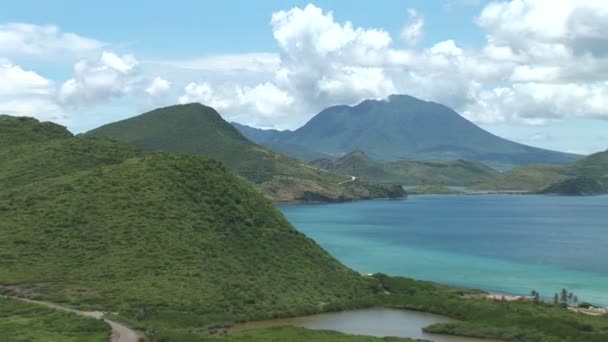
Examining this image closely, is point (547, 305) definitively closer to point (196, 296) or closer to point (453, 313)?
point (453, 313)

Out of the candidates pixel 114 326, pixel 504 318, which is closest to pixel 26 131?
pixel 114 326

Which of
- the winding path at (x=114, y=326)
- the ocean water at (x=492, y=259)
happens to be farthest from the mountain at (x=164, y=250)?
the ocean water at (x=492, y=259)

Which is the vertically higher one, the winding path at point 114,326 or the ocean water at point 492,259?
the ocean water at point 492,259

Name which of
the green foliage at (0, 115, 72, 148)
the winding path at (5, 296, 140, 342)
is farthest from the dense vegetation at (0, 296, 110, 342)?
the green foliage at (0, 115, 72, 148)

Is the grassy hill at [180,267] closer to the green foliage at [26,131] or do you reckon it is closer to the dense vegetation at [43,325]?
the dense vegetation at [43,325]

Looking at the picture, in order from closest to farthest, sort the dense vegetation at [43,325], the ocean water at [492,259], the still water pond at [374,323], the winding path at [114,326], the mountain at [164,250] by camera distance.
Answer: the dense vegetation at [43,325], the winding path at [114,326], the still water pond at [374,323], the mountain at [164,250], the ocean water at [492,259]

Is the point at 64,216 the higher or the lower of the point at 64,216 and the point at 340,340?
the higher

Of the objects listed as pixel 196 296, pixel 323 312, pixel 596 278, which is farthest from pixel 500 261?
pixel 196 296

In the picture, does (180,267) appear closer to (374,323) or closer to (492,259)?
(374,323)

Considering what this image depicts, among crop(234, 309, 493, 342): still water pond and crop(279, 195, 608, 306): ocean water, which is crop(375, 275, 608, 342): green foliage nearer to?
crop(234, 309, 493, 342): still water pond
